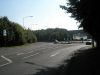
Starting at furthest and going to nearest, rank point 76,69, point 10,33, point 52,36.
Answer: point 52,36
point 10,33
point 76,69

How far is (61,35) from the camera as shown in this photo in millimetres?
163500

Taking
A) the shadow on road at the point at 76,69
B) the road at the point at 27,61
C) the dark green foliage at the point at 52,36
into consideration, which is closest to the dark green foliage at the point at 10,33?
the road at the point at 27,61

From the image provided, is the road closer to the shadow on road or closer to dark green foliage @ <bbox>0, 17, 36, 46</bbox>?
the shadow on road

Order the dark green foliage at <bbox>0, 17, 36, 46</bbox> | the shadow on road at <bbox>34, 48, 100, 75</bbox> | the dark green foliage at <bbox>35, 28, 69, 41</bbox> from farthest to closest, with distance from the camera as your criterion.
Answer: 1. the dark green foliage at <bbox>35, 28, 69, 41</bbox>
2. the dark green foliage at <bbox>0, 17, 36, 46</bbox>
3. the shadow on road at <bbox>34, 48, 100, 75</bbox>

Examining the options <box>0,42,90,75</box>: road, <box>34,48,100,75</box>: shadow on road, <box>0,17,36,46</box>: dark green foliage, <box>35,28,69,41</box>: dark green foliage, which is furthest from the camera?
<box>35,28,69,41</box>: dark green foliage

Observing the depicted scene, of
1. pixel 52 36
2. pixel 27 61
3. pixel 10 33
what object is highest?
pixel 10 33

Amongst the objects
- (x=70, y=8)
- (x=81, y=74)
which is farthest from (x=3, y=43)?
(x=81, y=74)

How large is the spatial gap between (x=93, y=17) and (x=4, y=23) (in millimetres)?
59232

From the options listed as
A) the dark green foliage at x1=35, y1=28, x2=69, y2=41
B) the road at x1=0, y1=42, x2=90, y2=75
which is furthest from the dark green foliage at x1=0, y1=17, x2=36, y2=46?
the dark green foliage at x1=35, y1=28, x2=69, y2=41

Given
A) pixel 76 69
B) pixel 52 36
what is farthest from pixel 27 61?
pixel 52 36

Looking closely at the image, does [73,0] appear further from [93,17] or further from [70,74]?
[70,74]

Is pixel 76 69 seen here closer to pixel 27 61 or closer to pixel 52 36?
pixel 27 61

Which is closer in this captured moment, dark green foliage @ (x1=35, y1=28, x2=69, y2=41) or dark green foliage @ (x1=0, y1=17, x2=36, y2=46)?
dark green foliage @ (x1=0, y1=17, x2=36, y2=46)

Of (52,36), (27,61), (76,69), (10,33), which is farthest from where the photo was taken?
(52,36)
